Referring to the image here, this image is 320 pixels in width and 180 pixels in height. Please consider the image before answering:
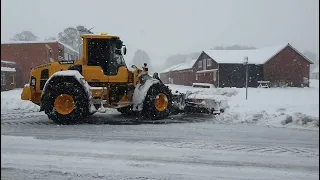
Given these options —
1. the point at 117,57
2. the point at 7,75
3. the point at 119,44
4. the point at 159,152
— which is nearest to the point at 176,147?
the point at 159,152

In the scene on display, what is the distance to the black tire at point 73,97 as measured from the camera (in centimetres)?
923

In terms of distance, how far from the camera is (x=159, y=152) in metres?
5.98

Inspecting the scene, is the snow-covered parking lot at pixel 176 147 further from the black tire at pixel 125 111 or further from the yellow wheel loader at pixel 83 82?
the black tire at pixel 125 111

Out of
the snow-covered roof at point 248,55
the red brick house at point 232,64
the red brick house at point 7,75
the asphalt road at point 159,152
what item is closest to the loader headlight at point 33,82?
the asphalt road at point 159,152

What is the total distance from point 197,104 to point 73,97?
449 cm

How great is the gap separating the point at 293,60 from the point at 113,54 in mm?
26497

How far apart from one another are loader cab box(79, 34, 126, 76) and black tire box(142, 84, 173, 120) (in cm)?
145

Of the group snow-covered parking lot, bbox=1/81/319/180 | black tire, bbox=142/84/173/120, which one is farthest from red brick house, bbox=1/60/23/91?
black tire, bbox=142/84/173/120

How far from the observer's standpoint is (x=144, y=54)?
606cm

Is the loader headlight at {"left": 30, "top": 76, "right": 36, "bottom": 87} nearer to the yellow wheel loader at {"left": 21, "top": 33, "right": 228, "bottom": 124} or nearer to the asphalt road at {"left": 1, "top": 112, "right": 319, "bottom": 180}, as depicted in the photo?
the yellow wheel loader at {"left": 21, "top": 33, "right": 228, "bottom": 124}

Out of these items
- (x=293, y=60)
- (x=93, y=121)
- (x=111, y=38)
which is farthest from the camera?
(x=293, y=60)

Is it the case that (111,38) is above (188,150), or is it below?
above

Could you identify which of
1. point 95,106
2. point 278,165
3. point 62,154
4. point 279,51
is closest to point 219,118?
point 95,106

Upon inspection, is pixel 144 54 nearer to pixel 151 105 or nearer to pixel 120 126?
pixel 120 126
